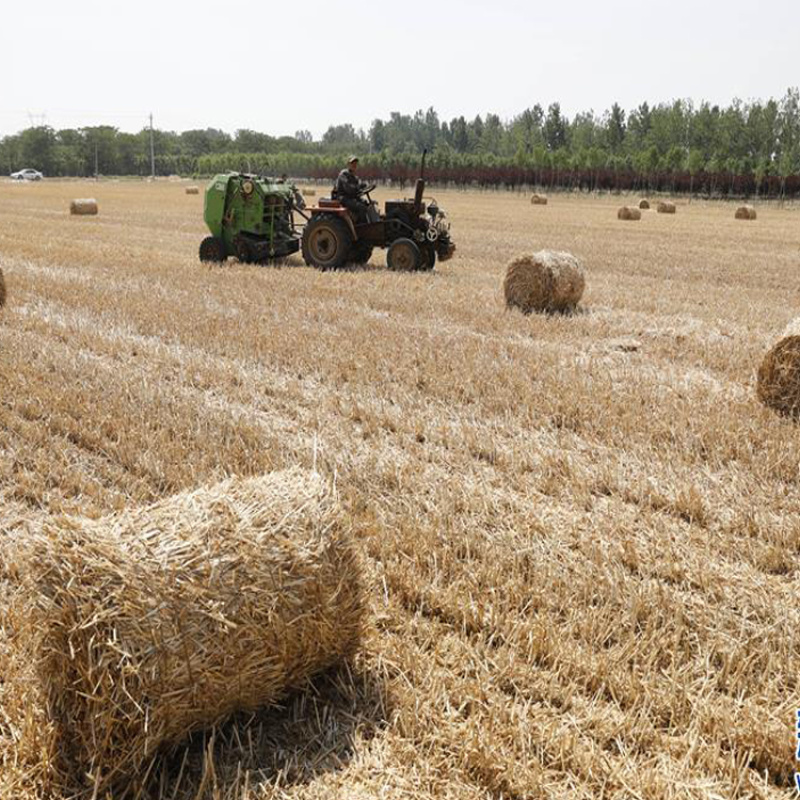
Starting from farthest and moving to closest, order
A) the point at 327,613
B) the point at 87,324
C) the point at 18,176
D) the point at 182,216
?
the point at 18,176 → the point at 182,216 → the point at 87,324 → the point at 327,613

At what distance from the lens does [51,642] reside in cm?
249

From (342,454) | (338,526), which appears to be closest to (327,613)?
(338,526)

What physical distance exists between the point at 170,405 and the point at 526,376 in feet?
9.96

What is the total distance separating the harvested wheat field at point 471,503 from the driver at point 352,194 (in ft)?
9.20

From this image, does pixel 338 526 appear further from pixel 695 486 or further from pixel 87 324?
pixel 87 324

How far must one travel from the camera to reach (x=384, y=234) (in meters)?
13.6

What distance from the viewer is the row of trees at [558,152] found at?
203ft

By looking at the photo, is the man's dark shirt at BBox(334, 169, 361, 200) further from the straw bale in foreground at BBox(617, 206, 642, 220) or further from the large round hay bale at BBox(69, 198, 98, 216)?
the straw bale in foreground at BBox(617, 206, 642, 220)

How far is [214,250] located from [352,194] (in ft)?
8.40

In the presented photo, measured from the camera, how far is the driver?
1316 centimetres

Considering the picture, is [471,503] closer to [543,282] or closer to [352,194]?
[543,282]

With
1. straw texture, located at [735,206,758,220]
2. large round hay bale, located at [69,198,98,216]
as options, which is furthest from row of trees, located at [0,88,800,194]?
straw texture, located at [735,206,758,220]

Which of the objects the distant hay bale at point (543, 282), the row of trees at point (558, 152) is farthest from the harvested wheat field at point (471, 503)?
the row of trees at point (558, 152)

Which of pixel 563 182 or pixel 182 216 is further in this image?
pixel 563 182
